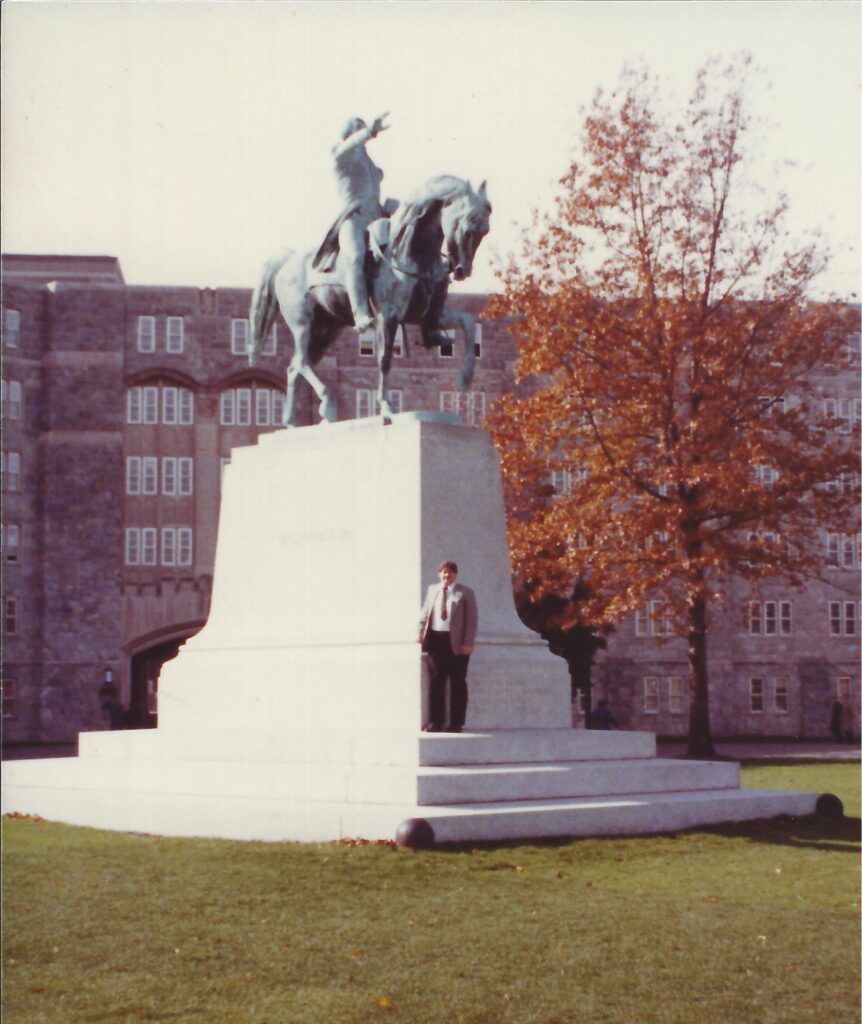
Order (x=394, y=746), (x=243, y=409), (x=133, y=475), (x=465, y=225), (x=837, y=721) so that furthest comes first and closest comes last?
(x=243, y=409) → (x=133, y=475) → (x=837, y=721) → (x=465, y=225) → (x=394, y=746)

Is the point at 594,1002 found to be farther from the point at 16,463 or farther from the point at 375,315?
the point at 16,463

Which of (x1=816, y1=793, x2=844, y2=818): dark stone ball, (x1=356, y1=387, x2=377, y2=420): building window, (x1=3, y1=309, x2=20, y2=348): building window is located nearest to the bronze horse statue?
(x1=816, y1=793, x2=844, y2=818): dark stone ball

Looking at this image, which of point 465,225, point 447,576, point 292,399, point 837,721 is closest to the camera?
point 447,576

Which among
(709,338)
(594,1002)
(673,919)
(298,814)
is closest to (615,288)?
(709,338)

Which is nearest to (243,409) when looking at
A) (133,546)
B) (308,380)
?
(133,546)

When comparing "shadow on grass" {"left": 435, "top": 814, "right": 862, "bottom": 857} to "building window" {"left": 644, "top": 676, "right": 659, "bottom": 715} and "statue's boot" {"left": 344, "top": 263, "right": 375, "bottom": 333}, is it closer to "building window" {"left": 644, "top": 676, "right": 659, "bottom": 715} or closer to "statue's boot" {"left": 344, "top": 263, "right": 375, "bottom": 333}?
"statue's boot" {"left": 344, "top": 263, "right": 375, "bottom": 333}

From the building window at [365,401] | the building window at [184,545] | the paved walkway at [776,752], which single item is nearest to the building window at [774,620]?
the paved walkway at [776,752]

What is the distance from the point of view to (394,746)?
13539 millimetres

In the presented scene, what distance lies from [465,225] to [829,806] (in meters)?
6.34

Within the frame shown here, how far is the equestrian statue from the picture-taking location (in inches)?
592

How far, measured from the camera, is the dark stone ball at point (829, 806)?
1528 cm

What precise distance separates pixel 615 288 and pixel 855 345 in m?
29.3

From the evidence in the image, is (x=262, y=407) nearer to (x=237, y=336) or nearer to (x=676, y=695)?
(x=237, y=336)

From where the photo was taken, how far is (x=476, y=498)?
15961mm
